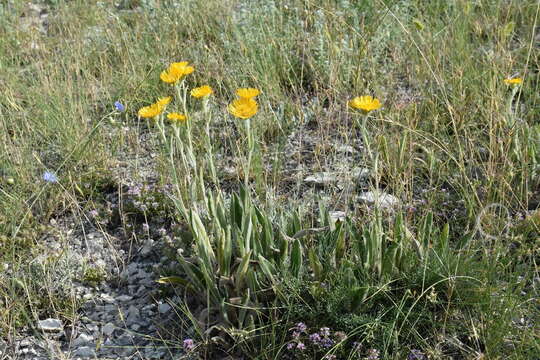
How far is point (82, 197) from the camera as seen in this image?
111 inches

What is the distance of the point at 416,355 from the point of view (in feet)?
6.12

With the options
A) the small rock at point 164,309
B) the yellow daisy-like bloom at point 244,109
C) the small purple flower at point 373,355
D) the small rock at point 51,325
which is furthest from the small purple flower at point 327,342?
the small rock at point 51,325

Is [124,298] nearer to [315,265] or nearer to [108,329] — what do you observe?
[108,329]

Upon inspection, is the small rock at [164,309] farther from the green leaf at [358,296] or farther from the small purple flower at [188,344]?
the green leaf at [358,296]

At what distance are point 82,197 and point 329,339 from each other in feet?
4.81

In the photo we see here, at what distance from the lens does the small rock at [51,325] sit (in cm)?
220

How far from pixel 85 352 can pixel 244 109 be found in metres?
1.01

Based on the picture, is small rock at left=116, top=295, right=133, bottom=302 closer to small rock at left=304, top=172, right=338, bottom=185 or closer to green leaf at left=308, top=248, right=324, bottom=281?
green leaf at left=308, top=248, right=324, bottom=281

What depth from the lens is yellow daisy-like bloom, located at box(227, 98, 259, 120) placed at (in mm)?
1962

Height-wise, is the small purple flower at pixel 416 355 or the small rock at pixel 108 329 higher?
the small purple flower at pixel 416 355

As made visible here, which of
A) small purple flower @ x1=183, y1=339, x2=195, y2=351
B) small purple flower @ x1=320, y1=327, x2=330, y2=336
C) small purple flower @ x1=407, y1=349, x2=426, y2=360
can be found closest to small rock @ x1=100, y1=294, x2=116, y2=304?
small purple flower @ x1=183, y1=339, x2=195, y2=351

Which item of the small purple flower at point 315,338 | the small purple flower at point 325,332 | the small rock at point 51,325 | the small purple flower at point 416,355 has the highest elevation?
the small purple flower at point 325,332

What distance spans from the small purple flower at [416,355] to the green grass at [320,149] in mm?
27

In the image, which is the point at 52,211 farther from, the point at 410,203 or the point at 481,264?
the point at 481,264
